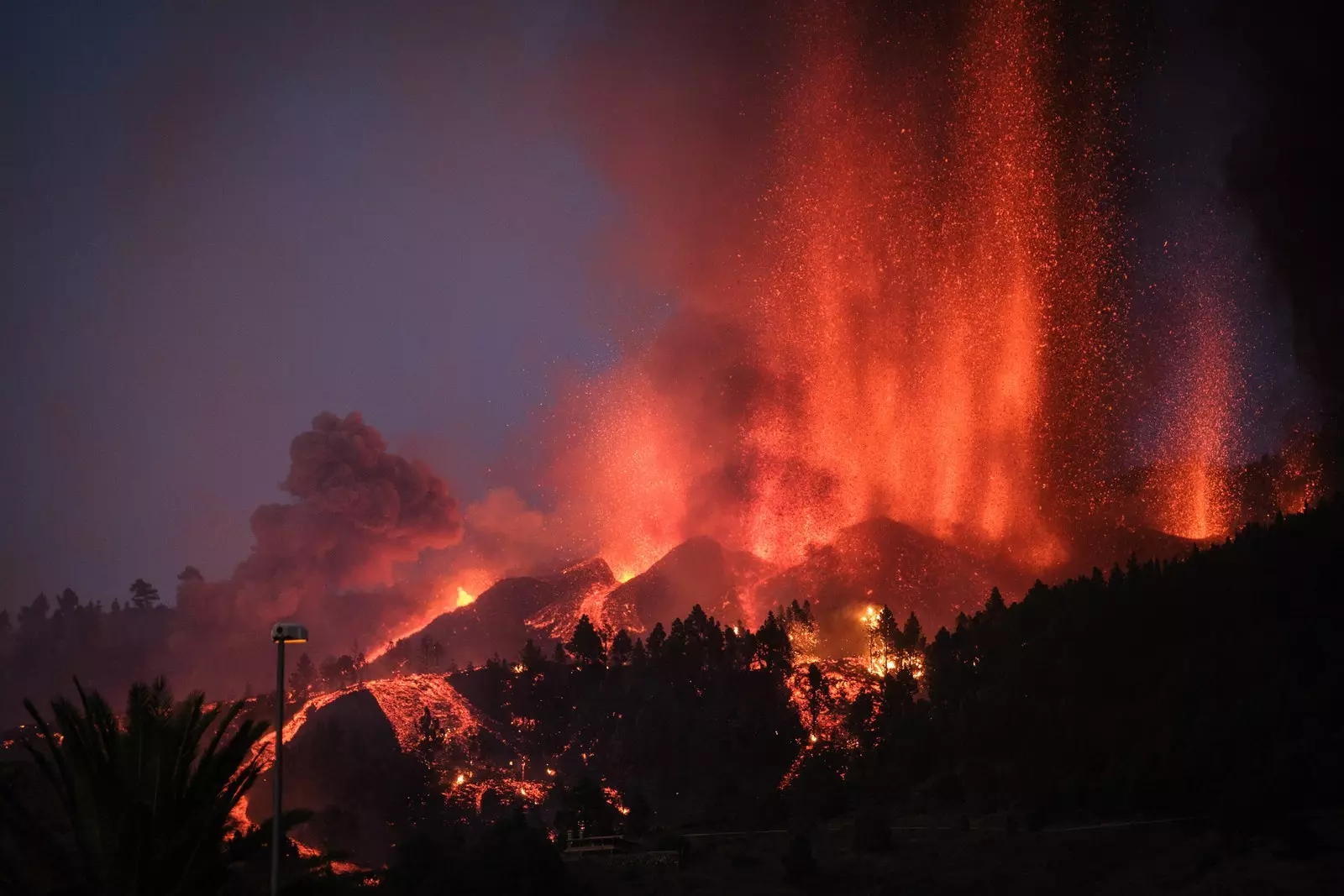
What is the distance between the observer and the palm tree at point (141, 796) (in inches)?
1214

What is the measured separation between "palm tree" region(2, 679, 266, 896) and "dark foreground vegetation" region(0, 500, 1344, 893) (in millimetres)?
86

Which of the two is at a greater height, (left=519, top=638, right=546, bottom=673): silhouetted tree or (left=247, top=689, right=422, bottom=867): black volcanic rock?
(left=519, top=638, right=546, bottom=673): silhouetted tree

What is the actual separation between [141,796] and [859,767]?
100805 mm

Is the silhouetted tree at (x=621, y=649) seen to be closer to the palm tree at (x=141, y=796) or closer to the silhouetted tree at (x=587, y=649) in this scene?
the silhouetted tree at (x=587, y=649)

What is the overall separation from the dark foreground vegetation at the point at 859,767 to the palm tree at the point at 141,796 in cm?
9

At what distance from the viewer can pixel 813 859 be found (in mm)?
84500

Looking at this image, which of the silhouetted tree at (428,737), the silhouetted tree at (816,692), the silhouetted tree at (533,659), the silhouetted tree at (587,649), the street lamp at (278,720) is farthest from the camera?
the silhouetted tree at (533,659)

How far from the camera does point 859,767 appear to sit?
121875 millimetres

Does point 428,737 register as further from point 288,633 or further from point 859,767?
point 288,633

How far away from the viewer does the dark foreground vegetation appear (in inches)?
1284

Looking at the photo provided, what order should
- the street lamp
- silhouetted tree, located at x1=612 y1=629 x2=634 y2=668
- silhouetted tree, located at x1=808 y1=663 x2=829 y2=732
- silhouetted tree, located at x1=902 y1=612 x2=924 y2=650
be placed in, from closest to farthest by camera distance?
the street lamp
silhouetted tree, located at x1=808 y1=663 x2=829 y2=732
silhouetted tree, located at x1=902 y1=612 x2=924 y2=650
silhouetted tree, located at x1=612 y1=629 x2=634 y2=668

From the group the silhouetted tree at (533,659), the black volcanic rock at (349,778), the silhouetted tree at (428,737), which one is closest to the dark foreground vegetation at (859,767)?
the silhouetted tree at (533,659)

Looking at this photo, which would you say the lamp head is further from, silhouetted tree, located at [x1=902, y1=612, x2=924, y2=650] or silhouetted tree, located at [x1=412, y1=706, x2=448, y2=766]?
silhouetted tree, located at [x1=902, y1=612, x2=924, y2=650]

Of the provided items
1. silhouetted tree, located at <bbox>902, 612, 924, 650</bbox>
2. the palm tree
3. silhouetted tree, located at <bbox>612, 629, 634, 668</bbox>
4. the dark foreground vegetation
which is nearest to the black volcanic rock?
the dark foreground vegetation
